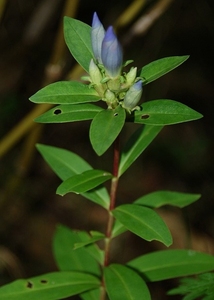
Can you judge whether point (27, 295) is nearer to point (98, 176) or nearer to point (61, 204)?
point (98, 176)

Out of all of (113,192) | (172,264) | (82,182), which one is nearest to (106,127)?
(82,182)

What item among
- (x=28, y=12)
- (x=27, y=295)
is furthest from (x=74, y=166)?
(x=28, y=12)

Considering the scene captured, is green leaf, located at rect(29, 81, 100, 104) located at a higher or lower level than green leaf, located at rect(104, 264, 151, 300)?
higher

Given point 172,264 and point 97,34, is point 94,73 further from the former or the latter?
point 172,264

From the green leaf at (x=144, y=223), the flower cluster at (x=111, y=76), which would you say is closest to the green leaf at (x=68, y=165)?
the green leaf at (x=144, y=223)

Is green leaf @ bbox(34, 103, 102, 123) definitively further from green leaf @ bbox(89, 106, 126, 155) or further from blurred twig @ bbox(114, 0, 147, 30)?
blurred twig @ bbox(114, 0, 147, 30)

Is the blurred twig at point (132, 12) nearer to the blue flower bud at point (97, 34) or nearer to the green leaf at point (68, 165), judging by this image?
the green leaf at point (68, 165)

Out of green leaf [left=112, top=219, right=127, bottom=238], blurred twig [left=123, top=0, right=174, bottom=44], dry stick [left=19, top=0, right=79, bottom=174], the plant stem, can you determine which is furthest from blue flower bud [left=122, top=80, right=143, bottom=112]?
dry stick [left=19, top=0, right=79, bottom=174]
